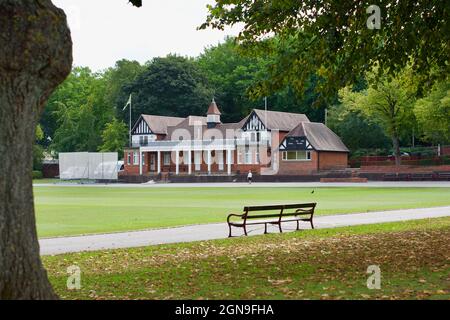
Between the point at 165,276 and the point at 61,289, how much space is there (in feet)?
5.93

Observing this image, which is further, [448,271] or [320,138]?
[320,138]

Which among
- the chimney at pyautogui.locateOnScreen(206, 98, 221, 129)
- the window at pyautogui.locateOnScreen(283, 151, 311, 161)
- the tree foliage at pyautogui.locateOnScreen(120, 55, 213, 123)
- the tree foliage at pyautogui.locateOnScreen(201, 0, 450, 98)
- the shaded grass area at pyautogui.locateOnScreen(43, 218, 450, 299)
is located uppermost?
the tree foliage at pyautogui.locateOnScreen(120, 55, 213, 123)

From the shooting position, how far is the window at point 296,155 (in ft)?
287

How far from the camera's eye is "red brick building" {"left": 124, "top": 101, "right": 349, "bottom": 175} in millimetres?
88438

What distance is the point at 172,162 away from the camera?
10381 centimetres

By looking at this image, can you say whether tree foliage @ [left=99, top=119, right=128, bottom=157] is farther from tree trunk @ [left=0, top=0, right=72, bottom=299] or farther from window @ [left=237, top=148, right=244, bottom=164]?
tree trunk @ [left=0, top=0, right=72, bottom=299]

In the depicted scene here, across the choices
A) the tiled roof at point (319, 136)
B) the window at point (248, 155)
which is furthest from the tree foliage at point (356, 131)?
the window at point (248, 155)

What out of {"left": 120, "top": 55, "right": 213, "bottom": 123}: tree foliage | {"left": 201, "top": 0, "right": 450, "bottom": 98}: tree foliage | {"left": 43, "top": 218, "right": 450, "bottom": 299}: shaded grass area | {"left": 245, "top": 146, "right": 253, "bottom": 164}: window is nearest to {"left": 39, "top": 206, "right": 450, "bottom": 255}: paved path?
{"left": 43, "top": 218, "right": 450, "bottom": 299}: shaded grass area

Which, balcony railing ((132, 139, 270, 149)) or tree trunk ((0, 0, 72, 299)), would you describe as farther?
balcony railing ((132, 139, 270, 149))

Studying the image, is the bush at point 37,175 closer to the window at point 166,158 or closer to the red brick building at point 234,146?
the red brick building at point 234,146

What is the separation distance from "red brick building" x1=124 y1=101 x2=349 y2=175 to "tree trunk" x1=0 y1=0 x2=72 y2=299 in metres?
78.2
